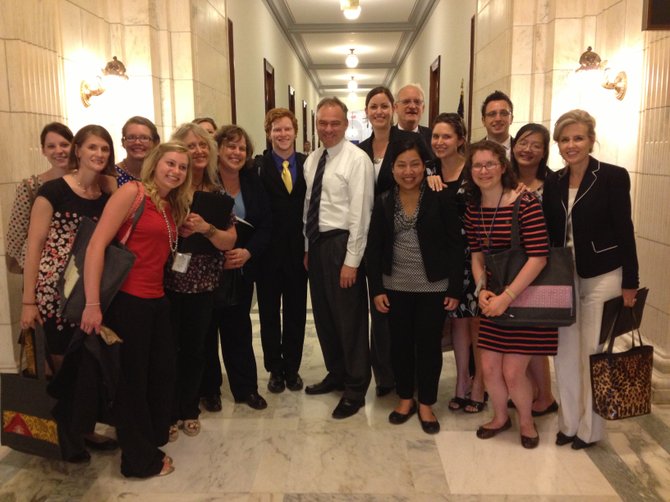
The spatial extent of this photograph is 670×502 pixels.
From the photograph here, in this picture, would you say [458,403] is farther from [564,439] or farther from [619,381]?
[619,381]

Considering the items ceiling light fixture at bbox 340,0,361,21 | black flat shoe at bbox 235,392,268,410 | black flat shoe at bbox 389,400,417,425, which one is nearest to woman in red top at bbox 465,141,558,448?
black flat shoe at bbox 389,400,417,425

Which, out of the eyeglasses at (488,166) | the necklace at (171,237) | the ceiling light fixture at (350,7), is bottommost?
the necklace at (171,237)

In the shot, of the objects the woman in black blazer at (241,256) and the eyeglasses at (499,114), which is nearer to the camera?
the woman in black blazer at (241,256)

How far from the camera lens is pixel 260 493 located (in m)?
2.32

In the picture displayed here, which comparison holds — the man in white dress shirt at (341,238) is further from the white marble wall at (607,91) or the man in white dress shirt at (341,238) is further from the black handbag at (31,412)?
the white marble wall at (607,91)

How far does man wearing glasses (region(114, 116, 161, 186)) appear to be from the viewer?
2706mm

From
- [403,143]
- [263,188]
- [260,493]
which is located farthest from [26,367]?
[403,143]

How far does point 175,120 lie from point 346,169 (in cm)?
227

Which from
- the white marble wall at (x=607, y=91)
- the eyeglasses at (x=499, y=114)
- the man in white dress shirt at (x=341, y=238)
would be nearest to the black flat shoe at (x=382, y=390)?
the man in white dress shirt at (x=341, y=238)

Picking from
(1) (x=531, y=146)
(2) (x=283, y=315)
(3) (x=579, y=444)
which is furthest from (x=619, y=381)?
(2) (x=283, y=315)

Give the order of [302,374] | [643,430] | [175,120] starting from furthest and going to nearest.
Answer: [175,120] → [302,374] → [643,430]

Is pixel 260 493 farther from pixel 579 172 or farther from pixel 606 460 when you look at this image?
pixel 579 172

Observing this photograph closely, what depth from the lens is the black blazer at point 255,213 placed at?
2945 mm

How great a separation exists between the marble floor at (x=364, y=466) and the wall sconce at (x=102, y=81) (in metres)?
2.33
